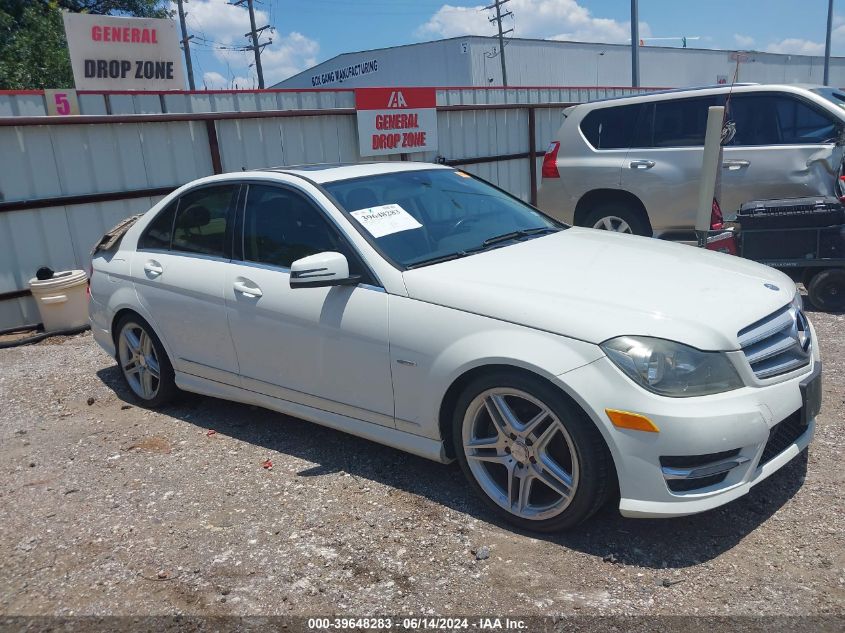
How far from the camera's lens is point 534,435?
3.18 m

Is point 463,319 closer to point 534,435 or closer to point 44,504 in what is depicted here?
point 534,435

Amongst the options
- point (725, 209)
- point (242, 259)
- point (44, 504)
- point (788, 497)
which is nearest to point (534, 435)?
point (788, 497)

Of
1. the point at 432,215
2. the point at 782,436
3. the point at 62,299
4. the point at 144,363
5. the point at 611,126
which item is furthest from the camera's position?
the point at 611,126

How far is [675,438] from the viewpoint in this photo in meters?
2.83

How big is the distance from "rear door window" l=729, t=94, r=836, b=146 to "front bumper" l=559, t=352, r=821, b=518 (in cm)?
519

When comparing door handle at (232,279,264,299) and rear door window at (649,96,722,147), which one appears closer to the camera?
door handle at (232,279,264,299)

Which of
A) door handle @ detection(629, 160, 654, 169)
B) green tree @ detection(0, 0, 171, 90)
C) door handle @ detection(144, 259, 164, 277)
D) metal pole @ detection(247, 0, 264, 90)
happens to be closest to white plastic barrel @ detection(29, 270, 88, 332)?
door handle @ detection(144, 259, 164, 277)

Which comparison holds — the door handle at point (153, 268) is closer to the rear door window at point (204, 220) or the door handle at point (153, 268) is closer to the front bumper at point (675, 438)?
the rear door window at point (204, 220)

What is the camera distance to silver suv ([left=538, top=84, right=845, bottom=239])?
7.16 metres

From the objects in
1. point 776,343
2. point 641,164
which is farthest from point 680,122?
point 776,343

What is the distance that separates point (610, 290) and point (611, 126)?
5680 millimetres

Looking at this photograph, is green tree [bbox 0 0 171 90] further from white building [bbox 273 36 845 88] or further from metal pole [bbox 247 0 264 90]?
white building [bbox 273 36 845 88]

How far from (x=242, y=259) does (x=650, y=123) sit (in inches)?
216

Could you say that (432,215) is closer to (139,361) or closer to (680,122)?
(139,361)
